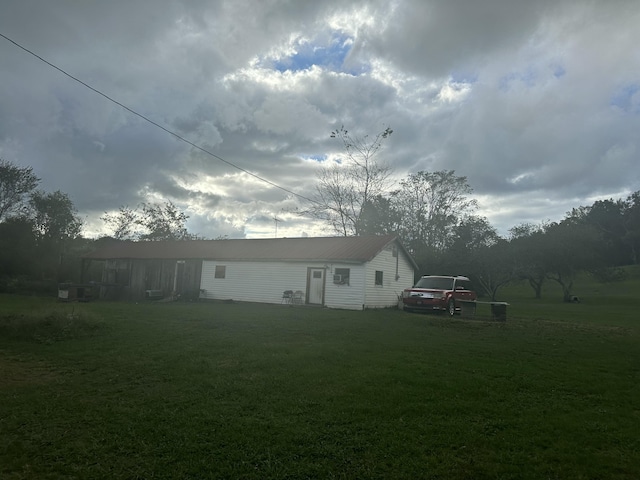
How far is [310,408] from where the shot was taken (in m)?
5.35

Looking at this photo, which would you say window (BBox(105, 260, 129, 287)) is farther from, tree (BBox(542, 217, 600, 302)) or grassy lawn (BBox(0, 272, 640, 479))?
tree (BBox(542, 217, 600, 302))

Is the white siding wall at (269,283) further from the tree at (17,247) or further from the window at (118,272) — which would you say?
the tree at (17,247)

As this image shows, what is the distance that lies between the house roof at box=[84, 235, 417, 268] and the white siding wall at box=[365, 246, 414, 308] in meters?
0.55

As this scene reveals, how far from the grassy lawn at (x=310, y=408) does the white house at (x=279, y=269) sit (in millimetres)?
10719

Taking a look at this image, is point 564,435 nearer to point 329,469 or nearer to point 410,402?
point 410,402

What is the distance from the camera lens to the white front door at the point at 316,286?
21.9 m

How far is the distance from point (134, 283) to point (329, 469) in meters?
27.9

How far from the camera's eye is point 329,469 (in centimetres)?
380

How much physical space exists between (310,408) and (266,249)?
20.4 meters

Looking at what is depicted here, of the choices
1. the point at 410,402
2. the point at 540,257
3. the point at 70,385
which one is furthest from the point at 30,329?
the point at 540,257

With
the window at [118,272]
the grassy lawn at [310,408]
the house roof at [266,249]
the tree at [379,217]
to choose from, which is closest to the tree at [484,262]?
the tree at [379,217]

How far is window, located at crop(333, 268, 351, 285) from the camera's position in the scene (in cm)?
2125

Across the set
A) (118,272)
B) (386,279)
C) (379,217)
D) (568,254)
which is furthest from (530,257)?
(118,272)

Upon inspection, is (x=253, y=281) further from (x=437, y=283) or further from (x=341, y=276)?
(x=437, y=283)
